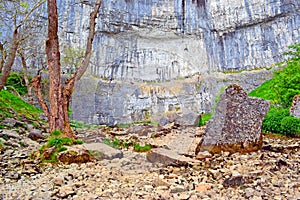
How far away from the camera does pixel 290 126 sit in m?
9.09

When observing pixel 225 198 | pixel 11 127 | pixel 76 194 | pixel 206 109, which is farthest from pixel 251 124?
pixel 206 109

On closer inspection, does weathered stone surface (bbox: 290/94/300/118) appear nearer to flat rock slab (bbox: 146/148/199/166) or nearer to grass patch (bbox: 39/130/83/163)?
flat rock slab (bbox: 146/148/199/166)

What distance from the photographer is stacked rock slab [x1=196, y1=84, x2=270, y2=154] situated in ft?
20.2

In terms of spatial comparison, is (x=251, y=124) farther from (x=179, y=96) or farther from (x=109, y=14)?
(x=109, y=14)

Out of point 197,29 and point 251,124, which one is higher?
point 197,29

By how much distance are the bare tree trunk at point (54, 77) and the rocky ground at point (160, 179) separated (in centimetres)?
167

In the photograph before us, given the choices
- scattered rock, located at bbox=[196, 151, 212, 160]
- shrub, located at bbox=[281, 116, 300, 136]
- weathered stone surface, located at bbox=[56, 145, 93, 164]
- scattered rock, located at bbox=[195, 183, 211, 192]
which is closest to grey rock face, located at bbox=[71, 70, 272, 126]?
shrub, located at bbox=[281, 116, 300, 136]

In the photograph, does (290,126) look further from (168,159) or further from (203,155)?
(168,159)

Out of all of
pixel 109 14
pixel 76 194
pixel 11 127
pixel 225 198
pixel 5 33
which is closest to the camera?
pixel 225 198

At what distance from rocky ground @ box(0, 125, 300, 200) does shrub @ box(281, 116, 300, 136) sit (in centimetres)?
305

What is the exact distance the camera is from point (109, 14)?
35656 mm

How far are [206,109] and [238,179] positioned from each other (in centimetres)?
2982

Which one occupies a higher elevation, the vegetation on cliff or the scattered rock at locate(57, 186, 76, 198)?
the vegetation on cliff

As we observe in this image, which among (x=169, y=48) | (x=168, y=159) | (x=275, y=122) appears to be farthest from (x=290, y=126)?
(x=169, y=48)
